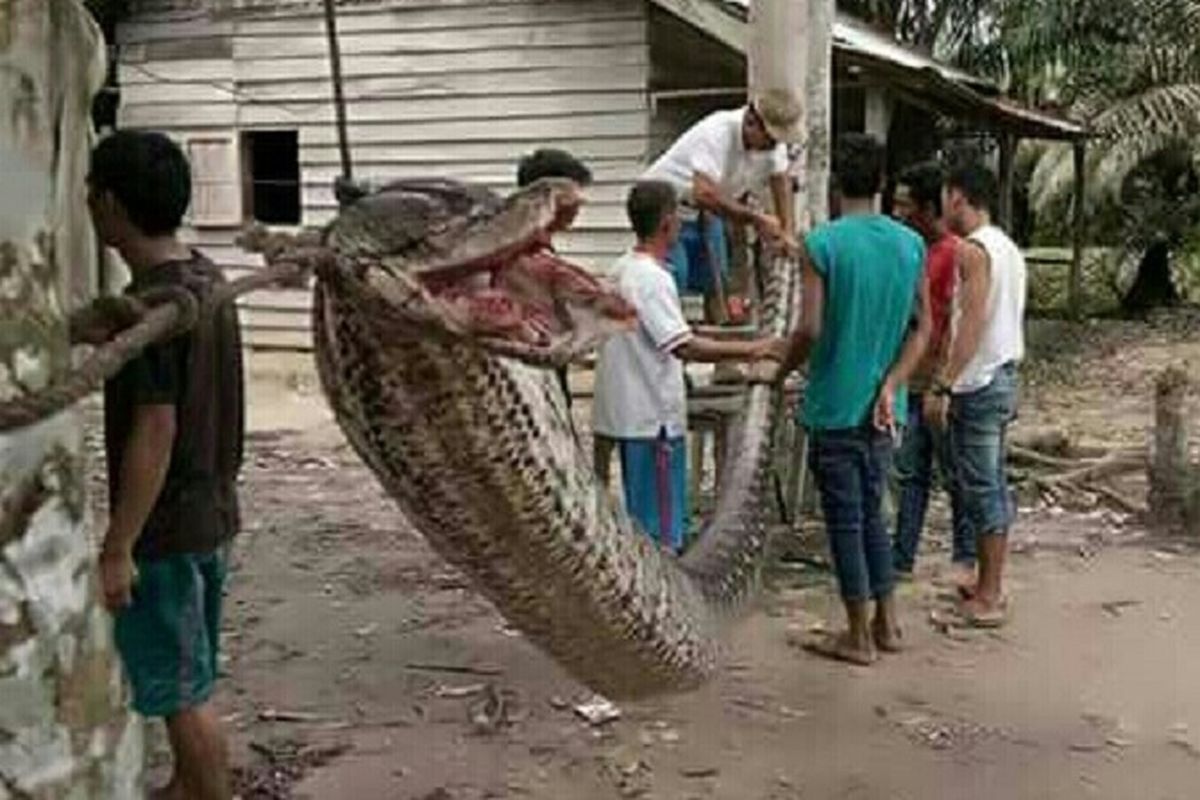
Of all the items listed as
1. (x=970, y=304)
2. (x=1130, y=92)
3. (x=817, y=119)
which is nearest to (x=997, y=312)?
(x=970, y=304)

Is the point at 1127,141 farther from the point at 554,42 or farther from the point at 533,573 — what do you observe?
the point at 533,573

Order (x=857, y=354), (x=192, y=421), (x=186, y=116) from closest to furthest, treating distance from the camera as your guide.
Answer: (x=192, y=421) < (x=857, y=354) < (x=186, y=116)

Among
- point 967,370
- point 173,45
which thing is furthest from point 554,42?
point 967,370

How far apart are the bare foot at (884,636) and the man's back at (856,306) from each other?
80 centimetres

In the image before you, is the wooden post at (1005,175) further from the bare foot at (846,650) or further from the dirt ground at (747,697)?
the bare foot at (846,650)

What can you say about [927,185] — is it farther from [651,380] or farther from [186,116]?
[186,116]

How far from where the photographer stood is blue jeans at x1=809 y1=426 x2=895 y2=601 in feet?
18.6

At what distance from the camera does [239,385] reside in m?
3.67

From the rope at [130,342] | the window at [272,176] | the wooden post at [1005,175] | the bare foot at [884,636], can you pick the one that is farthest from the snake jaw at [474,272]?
the wooden post at [1005,175]

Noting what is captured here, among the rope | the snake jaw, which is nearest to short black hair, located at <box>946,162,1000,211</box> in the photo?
the snake jaw

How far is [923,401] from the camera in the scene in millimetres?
6547

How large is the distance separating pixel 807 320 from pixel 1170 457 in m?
3.31

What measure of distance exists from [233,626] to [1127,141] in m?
16.4

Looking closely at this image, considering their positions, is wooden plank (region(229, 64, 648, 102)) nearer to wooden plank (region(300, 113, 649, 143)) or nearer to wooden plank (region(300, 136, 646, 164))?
wooden plank (region(300, 113, 649, 143))
